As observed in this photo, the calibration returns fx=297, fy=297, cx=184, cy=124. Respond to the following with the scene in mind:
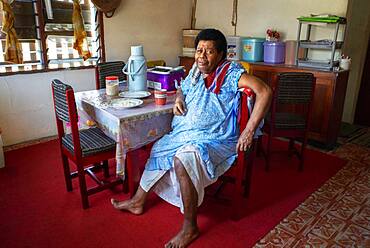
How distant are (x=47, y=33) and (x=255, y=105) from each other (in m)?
2.49

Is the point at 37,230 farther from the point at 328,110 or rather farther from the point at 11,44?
the point at 328,110

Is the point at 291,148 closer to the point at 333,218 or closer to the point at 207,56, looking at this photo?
the point at 333,218

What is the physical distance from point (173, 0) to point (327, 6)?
2060mm

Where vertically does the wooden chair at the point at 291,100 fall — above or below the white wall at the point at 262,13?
below

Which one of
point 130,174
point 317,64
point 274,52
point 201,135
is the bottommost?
point 130,174

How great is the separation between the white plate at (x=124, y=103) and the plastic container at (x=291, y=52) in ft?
7.16

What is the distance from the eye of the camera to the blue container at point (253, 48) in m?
3.63

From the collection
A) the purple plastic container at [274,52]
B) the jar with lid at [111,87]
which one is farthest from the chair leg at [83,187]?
the purple plastic container at [274,52]

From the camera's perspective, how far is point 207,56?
1.84 m

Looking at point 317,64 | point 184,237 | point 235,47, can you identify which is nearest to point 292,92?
point 317,64

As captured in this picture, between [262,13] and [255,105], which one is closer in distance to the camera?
[255,105]

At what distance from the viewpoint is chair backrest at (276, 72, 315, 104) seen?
8.60 feet

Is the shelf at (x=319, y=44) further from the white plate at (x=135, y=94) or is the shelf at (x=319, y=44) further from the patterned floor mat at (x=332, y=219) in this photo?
the white plate at (x=135, y=94)

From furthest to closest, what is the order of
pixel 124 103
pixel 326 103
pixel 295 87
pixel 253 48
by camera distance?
pixel 253 48, pixel 326 103, pixel 295 87, pixel 124 103
